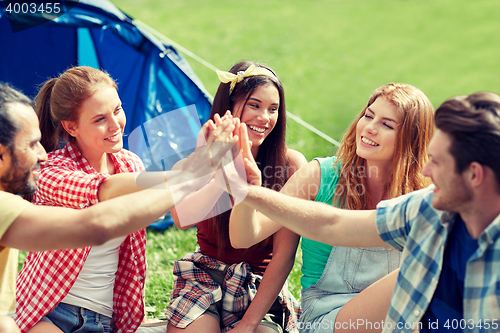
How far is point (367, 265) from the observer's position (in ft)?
6.73

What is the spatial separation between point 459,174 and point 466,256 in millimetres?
246

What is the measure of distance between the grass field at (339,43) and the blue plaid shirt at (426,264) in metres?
4.18

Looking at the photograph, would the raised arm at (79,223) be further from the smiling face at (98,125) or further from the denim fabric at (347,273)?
the denim fabric at (347,273)

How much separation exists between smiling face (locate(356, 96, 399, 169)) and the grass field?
3647mm

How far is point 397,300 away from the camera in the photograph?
1588 mm

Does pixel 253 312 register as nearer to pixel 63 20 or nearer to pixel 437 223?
pixel 437 223

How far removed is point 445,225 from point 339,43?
33.6ft

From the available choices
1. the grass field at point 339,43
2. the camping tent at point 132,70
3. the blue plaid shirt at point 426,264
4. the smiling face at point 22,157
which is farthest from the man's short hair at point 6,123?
the grass field at point 339,43

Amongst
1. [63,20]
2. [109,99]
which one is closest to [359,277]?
[109,99]

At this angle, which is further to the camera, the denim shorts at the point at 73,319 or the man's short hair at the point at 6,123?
the denim shorts at the point at 73,319

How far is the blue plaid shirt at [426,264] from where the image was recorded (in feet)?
4.68

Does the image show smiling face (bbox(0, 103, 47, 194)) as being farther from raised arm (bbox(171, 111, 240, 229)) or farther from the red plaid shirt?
raised arm (bbox(171, 111, 240, 229))

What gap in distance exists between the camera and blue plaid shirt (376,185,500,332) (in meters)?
1.43

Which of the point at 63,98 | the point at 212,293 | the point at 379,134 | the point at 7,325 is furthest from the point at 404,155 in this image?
the point at 7,325
